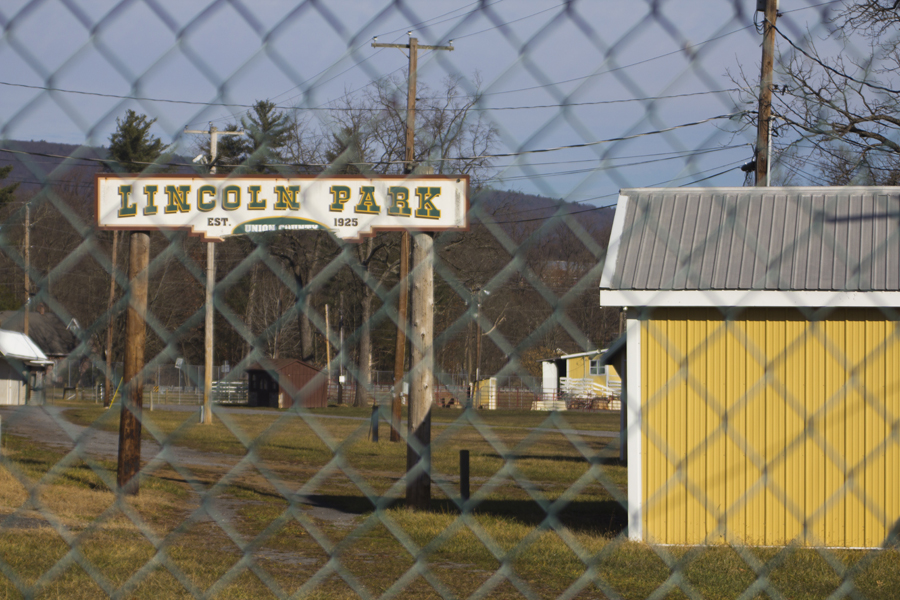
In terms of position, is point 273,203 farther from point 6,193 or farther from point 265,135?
point 6,193

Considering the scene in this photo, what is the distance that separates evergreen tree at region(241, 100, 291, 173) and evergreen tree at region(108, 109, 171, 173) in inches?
7.2

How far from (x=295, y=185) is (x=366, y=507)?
380 inches

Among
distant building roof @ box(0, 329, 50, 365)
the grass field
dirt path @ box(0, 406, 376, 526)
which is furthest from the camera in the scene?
dirt path @ box(0, 406, 376, 526)

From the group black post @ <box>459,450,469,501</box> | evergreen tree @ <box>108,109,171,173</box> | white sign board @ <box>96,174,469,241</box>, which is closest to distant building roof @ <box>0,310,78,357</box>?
black post @ <box>459,450,469,501</box>

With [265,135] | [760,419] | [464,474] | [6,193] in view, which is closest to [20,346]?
[464,474]

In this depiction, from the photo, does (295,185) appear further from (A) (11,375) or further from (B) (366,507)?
(A) (11,375)

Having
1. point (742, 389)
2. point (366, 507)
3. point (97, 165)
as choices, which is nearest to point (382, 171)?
point (97, 165)

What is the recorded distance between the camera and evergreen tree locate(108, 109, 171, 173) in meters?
1.77

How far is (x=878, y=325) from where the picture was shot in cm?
798

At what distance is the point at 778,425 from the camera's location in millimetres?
7969

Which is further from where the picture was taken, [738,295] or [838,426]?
[838,426]

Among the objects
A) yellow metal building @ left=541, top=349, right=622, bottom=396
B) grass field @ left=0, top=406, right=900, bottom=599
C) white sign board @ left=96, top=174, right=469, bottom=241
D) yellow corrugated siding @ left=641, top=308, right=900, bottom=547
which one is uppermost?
white sign board @ left=96, top=174, right=469, bottom=241

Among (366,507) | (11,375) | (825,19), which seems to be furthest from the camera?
(11,375)

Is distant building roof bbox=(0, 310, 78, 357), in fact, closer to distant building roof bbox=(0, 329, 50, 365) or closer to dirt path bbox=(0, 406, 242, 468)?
dirt path bbox=(0, 406, 242, 468)
